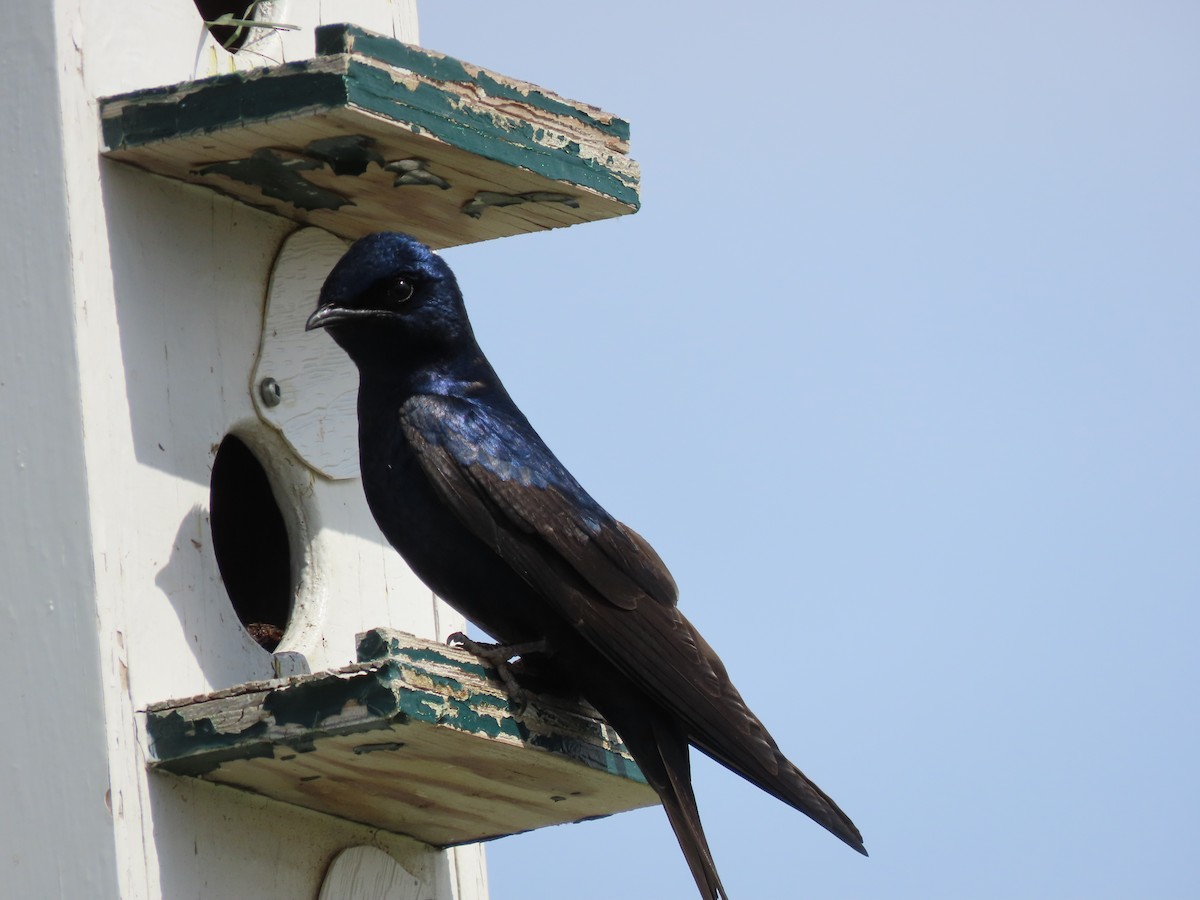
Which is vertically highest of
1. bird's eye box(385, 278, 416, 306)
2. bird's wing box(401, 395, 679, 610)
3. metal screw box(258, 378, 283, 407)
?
bird's eye box(385, 278, 416, 306)

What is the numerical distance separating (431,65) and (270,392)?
659 mm

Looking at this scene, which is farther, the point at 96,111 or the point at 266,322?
the point at 266,322

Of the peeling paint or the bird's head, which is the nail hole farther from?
the bird's head

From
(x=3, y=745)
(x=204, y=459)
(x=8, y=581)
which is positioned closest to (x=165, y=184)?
(x=204, y=459)

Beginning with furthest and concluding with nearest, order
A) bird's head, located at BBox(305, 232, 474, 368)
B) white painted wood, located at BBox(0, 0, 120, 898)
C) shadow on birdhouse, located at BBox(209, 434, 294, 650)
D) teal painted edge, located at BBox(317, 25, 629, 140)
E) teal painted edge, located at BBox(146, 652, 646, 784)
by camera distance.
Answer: shadow on birdhouse, located at BBox(209, 434, 294, 650) → bird's head, located at BBox(305, 232, 474, 368) → teal painted edge, located at BBox(317, 25, 629, 140) → white painted wood, located at BBox(0, 0, 120, 898) → teal painted edge, located at BBox(146, 652, 646, 784)

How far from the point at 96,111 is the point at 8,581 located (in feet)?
2.56

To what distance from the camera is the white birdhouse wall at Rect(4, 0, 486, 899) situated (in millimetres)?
3443

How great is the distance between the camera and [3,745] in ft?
11.3

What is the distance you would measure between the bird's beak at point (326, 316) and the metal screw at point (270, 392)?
136 millimetres

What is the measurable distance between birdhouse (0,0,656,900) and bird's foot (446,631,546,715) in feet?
0.07

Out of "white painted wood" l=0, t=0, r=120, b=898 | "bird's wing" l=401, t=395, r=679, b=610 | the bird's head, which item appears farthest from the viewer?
the bird's head

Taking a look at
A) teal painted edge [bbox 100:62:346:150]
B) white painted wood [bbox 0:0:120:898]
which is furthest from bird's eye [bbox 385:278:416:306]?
white painted wood [bbox 0:0:120:898]

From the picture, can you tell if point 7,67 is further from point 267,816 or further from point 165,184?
point 267,816

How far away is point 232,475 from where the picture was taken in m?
4.20
